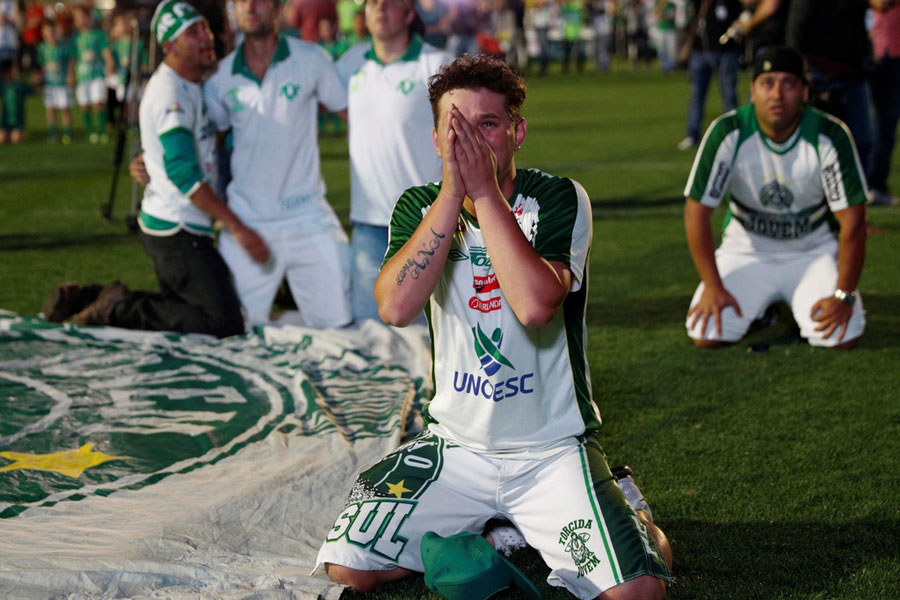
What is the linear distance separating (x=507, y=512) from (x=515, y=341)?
1.65 feet

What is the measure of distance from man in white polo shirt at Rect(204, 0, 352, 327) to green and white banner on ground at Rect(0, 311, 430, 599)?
1.39ft

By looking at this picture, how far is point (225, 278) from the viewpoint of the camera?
580 cm

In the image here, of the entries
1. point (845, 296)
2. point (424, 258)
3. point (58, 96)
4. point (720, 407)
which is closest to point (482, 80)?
point (424, 258)

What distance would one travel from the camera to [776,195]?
18.1ft

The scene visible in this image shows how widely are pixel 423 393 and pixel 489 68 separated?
7.07 ft

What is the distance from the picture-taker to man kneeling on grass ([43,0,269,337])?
5477 mm

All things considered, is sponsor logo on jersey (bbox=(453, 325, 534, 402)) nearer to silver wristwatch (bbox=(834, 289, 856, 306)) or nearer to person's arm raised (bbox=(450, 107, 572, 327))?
person's arm raised (bbox=(450, 107, 572, 327))

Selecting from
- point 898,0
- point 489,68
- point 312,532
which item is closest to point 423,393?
point 312,532

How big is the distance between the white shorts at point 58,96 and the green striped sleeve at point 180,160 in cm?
1223

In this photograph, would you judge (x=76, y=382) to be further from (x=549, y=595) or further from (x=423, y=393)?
(x=549, y=595)

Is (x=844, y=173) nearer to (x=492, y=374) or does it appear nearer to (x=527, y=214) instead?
(x=527, y=214)

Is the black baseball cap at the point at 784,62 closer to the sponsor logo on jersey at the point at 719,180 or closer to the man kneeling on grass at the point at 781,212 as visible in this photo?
the man kneeling on grass at the point at 781,212

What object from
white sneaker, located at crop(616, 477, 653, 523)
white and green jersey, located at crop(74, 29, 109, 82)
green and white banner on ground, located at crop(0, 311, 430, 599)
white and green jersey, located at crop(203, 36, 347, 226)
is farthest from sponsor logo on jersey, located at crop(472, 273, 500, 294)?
white and green jersey, located at crop(74, 29, 109, 82)

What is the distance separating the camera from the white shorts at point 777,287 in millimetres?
5410
